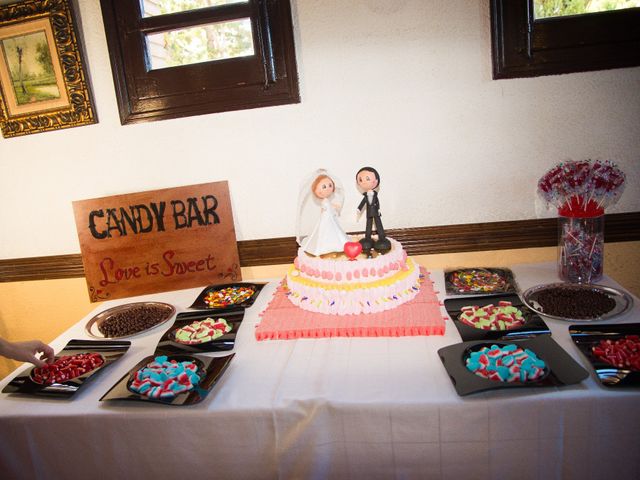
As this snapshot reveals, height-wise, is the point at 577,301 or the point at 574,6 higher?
the point at 574,6

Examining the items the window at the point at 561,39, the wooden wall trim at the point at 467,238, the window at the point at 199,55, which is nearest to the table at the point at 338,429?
the wooden wall trim at the point at 467,238

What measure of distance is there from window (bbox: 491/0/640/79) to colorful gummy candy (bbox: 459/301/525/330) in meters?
1.09

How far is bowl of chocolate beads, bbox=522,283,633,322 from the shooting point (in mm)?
1501

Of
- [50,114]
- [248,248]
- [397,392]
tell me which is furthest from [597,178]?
[50,114]

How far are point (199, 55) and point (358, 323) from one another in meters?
1.50

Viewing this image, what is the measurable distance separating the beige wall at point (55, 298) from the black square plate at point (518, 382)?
88 cm

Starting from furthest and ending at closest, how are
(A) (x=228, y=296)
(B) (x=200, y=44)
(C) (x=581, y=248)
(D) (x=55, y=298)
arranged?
(D) (x=55, y=298) → (B) (x=200, y=44) → (A) (x=228, y=296) → (C) (x=581, y=248)

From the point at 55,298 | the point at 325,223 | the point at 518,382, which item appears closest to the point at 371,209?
the point at 325,223

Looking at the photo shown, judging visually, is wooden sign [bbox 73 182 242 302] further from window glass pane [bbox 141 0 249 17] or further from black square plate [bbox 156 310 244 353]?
window glass pane [bbox 141 0 249 17]

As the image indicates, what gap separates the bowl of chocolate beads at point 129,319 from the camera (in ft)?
5.80

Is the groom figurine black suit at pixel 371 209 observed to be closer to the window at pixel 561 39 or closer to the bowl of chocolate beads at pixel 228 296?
the bowl of chocolate beads at pixel 228 296

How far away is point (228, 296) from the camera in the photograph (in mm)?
2010

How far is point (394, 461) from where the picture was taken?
1199mm

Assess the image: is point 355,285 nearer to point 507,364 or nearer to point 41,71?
point 507,364
